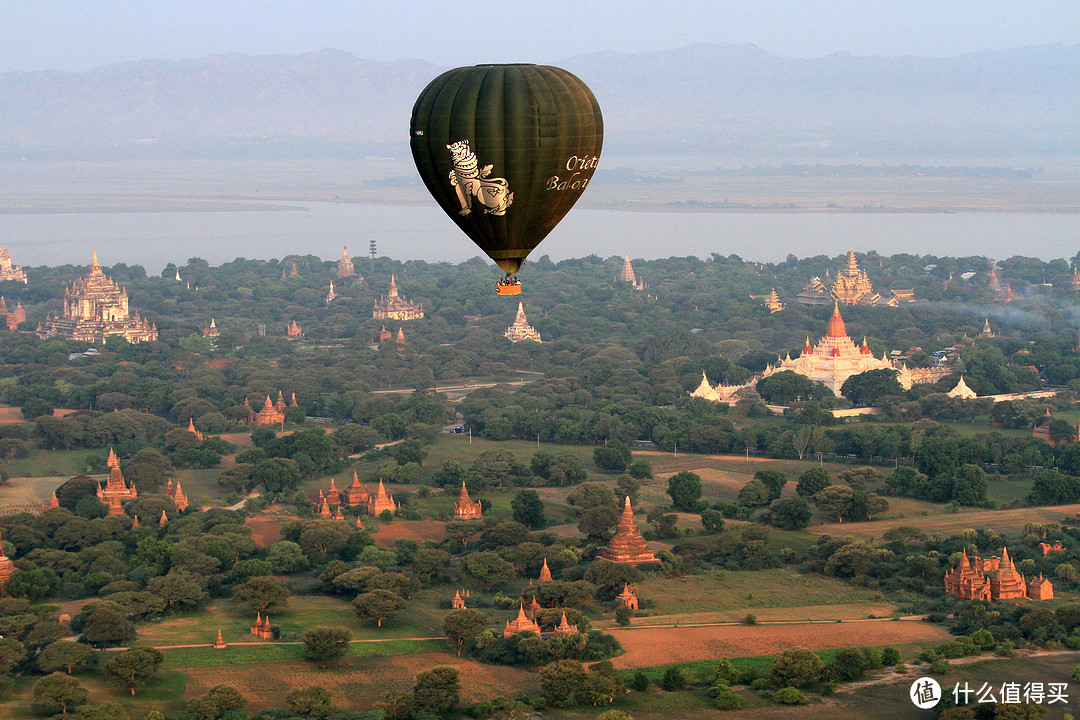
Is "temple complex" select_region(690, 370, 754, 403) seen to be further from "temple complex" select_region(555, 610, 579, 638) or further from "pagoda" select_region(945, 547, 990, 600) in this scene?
"temple complex" select_region(555, 610, 579, 638)

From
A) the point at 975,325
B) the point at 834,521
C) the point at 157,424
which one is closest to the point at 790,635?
the point at 834,521

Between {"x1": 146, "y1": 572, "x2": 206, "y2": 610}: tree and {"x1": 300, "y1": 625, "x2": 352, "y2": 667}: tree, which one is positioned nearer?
{"x1": 300, "y1": 625, "x2": 352, "y2": 667}: tree

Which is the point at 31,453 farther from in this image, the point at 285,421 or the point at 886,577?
the point at 886,577

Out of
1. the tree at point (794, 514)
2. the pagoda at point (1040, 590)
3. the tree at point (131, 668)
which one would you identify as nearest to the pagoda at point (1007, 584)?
the pagoda at point (1040, 590)

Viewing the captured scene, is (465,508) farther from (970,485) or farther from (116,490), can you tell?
(970,485)

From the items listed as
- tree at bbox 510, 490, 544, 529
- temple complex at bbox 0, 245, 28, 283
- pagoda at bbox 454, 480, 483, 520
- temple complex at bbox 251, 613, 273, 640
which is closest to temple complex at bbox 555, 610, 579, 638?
temple complex at bbox 251, 613, 273, 640

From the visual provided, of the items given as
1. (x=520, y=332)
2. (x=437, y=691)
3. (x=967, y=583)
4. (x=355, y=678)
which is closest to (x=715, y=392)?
(x=520, y=332)
